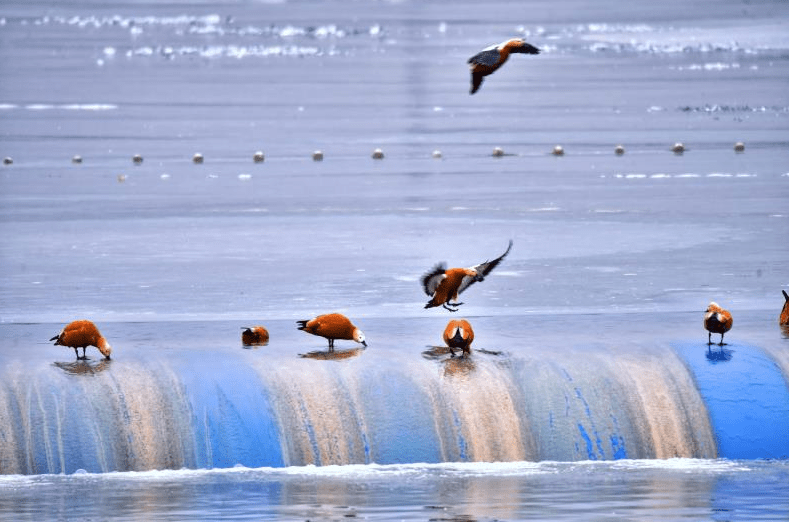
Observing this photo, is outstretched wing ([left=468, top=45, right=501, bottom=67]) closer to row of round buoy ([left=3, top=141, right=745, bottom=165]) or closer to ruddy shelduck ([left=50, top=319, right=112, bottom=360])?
ruddy shelduck ([left=50, top=319, right=112, bottom=360])

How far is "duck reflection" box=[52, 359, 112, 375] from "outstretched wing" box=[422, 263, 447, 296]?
96.7 inches

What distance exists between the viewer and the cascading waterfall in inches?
518

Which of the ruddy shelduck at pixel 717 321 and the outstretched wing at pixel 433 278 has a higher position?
the outstretched wing at pixel 433 278

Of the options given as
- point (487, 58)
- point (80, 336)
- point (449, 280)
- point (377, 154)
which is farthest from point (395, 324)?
point (377, 154)

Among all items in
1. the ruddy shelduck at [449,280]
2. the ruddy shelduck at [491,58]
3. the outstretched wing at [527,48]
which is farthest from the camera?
the ruddy shelduck at [449,280]

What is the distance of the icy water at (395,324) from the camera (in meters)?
12.6

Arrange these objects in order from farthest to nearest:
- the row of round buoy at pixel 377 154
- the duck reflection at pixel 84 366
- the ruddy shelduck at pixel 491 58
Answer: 1. the row of round buoy at pixel 377 154
2. the duck reflection at pixel 84 366
3. the ruddy shelduck at pixel 491 58

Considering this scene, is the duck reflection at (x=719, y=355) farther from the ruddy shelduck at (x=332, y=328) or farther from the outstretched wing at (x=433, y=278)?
the ruddy shelduck at (x=332, y=328)

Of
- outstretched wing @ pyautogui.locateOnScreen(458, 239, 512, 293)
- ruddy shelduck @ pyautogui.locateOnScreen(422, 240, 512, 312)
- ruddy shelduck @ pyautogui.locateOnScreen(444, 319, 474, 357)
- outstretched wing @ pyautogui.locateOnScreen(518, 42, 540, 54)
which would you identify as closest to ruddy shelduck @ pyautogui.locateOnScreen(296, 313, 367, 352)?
ruddy shelduck @ pyautogui.locateOnScreen(444, 319, 474, 357)

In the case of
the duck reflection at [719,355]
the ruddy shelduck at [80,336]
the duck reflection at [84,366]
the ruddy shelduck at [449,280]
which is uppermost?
the ruddy shelduck at [449,280]

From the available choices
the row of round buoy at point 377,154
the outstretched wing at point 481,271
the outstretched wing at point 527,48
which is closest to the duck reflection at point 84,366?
the outstretched wing at point 481,271

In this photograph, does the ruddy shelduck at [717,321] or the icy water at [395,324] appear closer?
the icy water at [395,324]

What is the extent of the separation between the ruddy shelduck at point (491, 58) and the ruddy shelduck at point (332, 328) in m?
2.66

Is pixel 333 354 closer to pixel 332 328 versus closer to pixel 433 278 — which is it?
pixel 332 328
